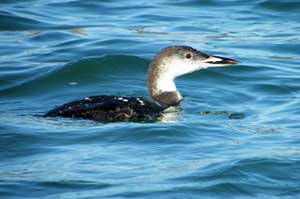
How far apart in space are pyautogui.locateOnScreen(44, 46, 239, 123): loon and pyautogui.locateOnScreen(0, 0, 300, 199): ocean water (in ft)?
0.54

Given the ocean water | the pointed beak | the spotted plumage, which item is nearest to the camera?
the ocean water

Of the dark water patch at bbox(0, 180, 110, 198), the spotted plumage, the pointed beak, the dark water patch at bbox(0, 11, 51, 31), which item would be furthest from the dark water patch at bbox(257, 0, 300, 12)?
the dark water patch at bbox(0, 180, 110, 198)

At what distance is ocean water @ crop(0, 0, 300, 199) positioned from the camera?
32.1 feet

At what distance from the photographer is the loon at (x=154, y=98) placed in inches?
464

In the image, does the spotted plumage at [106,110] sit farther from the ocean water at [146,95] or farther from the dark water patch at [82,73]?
the dark water patch at [82,73]

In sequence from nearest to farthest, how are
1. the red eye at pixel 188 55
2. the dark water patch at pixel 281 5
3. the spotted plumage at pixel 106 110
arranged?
the spotted plumage at pixel 106 110, the red eye at pixel 188 55, the dark water patch at pixel 281 5

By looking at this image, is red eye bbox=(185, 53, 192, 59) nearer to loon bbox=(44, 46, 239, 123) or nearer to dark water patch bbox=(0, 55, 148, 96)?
loon bbox=(44, 46, 239, 123)

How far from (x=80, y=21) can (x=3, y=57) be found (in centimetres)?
306

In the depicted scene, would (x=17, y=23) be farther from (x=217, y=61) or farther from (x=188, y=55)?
(x=217, y=61)

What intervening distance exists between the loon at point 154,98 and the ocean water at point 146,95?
0.17 m

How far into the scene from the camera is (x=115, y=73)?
1470cm

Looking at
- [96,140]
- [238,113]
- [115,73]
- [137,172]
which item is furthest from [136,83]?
[137,172]

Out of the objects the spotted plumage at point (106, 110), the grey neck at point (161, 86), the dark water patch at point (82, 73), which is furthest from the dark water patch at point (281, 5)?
the spotted plumage at point (106, 110)

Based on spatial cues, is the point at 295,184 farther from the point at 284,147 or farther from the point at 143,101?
the point at 143,101
